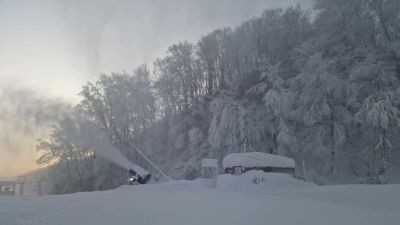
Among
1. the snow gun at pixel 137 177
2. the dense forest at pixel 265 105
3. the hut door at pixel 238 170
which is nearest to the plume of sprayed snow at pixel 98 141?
the dense forest at pixel 265 105

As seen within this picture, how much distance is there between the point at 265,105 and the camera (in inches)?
1496

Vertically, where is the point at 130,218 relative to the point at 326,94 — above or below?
below

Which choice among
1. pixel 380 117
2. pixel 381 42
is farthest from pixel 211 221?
pixel 381 42

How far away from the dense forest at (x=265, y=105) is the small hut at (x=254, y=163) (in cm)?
631

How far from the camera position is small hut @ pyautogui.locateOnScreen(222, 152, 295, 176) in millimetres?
25406

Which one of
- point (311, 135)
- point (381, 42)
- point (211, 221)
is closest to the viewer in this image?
point (211, 221)

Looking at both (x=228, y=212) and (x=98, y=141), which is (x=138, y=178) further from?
(x=228, y=212)

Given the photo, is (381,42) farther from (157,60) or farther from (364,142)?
(157,60)

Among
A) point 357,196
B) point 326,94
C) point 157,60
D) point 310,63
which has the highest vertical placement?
point 157,60

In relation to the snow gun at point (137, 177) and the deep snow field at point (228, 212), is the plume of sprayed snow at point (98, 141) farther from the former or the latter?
the deep snow field at point (228, 212)

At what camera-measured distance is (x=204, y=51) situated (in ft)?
197

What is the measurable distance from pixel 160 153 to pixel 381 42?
3024 centimetres

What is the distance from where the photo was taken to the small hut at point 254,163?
25.4m

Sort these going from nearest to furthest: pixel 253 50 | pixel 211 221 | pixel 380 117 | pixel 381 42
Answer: pixel 211 221 < pixel 380 117 < pixel 381 42 < pixel 253 50
